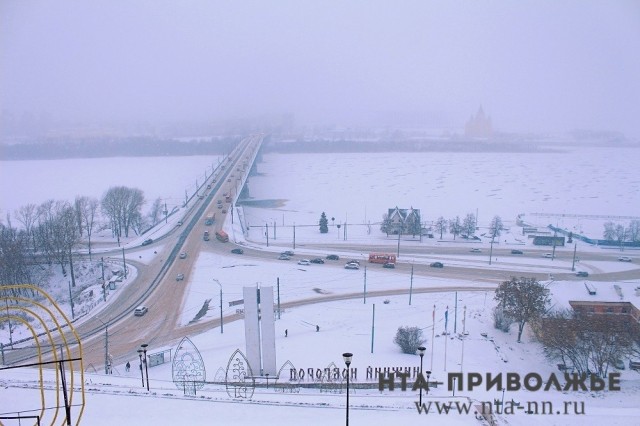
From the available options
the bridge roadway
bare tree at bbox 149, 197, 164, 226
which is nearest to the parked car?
the bridge roadway

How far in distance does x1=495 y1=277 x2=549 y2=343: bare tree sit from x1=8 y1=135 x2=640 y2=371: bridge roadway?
4292 mm

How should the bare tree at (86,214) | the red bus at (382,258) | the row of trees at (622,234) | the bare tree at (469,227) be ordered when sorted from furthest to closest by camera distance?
the bare tree at (469,227) → the bare tree at (86,214) → the row of trees at (622,234) → the red bus at (382,258)

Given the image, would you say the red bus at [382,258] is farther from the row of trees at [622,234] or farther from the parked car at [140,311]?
the row of trees at [622,234]

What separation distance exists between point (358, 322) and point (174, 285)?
8241 millimetres

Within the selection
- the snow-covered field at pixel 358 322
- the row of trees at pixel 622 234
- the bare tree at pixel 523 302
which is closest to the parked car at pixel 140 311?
the snow-covered field at pixel 358 322

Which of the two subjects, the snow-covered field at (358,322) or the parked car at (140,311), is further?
the parked car at (140,311)

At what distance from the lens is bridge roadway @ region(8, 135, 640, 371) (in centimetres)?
1477

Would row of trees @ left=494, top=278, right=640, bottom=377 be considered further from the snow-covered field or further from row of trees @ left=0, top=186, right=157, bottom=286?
row of trees @ left=0, top=186, right=157, bottom=286

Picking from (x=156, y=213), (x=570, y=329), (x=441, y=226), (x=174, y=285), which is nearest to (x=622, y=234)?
(x=441, y=226)

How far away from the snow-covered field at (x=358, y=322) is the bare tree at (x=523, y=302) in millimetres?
733

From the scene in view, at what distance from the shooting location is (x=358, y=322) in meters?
15.6

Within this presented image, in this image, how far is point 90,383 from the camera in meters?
9.57

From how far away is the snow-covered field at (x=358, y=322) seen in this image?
27.5 feet

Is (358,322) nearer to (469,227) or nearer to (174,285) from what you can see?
(174,285)
